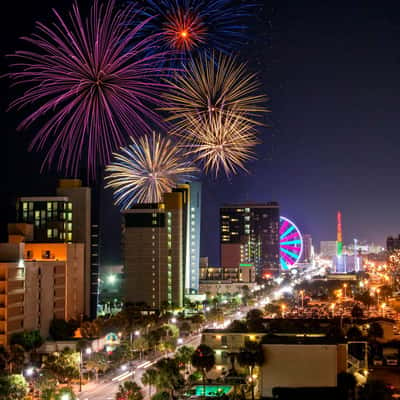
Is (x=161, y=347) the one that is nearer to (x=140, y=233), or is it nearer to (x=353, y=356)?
(x=353, y=356)

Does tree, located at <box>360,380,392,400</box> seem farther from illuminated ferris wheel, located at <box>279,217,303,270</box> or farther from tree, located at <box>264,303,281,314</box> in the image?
illuminated ferris wheel, located at <box>279,217,303,270</box>

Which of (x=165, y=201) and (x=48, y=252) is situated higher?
(x=165, y=201)

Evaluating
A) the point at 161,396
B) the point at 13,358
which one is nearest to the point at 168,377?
the point at 161,396

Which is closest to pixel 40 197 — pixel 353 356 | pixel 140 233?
pixel 140 233

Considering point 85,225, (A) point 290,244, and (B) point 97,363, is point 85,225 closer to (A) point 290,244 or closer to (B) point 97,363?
(B) point 97,363

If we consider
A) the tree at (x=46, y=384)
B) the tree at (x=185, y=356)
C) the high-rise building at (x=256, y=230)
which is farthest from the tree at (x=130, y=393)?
the high-rise building at (x=256, y=230)

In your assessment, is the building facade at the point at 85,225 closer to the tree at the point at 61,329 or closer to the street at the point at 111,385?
the tree at the point at 61,329

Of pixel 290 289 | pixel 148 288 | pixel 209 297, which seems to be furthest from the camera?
pixel 290 289

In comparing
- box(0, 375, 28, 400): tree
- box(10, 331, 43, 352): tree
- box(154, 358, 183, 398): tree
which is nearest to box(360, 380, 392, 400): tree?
box(154, 358, 183, 398): tree
